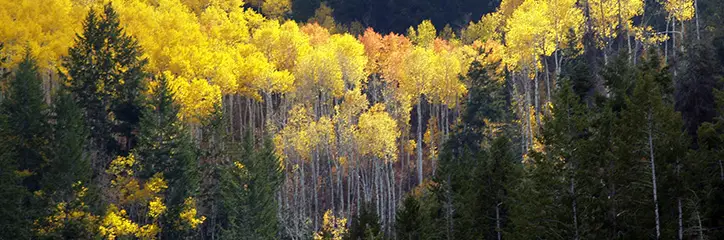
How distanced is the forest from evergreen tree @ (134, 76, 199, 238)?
130mm

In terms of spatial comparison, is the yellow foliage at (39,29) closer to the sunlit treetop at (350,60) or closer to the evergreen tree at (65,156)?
the evergreen tree at (65,156)

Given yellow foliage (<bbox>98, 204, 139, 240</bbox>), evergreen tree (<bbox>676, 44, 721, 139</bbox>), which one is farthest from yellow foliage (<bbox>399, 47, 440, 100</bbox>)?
evergreen tree (<bbox>676, 44, 721, 139</bbox>)

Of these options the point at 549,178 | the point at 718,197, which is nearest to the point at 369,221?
the point at 549,178

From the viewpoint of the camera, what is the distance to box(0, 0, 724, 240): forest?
2547cm

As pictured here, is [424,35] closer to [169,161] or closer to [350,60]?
[350,60]

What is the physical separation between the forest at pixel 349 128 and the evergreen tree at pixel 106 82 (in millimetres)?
137

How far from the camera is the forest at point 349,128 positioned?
25.5 metres

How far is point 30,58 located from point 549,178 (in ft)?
108

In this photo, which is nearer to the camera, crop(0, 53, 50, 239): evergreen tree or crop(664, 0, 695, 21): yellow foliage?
crop(0, 53, 50, 239): evergreen tree

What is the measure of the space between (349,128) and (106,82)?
18.5m

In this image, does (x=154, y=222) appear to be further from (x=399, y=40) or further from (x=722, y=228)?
(x=399, y=40)

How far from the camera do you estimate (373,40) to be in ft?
238

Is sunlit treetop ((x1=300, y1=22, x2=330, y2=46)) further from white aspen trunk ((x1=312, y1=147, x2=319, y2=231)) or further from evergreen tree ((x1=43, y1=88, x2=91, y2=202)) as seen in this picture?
evergreen tree ((x1=43, y1=88, x2=91, y2=202))

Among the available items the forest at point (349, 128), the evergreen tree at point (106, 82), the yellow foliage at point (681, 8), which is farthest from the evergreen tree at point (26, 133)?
the yellow foliage at point (681, 8)
